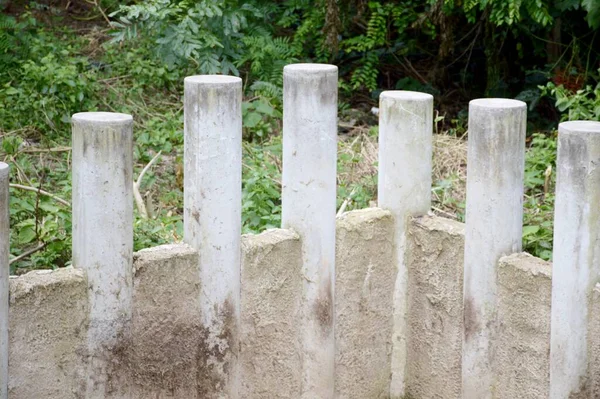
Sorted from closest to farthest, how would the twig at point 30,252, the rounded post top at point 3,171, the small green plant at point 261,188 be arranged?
the rounded post top at point 3,171 → the twig at point 30,252 → the small green plant at point 261,188

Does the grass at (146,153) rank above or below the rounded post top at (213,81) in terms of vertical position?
below

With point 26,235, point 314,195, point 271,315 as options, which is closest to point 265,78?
point 26,235

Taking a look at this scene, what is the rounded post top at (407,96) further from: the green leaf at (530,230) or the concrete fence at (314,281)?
the green leaf at (530,230)

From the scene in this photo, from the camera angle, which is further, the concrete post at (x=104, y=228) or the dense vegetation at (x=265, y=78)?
the dense vegetation at (x=265, y=78)

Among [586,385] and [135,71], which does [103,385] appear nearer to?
[586,385]

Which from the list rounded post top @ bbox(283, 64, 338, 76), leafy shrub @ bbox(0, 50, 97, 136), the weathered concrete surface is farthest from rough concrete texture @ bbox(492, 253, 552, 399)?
leafy shrub @ bbox(0, 50, 97, 136)

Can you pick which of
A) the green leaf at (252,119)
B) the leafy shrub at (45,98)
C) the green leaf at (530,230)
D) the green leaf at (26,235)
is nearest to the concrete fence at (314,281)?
the green leaf at (530,230)

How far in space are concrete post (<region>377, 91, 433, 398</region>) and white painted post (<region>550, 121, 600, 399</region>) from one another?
32.4 inches

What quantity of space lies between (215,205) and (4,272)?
91 centimetres

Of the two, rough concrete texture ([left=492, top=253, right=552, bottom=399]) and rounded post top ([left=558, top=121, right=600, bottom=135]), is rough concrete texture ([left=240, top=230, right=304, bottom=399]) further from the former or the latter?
rounded post top ([left=558, top=121, right=600, bottom=135])

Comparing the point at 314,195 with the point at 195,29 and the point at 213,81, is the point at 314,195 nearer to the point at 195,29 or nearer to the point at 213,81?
the point at 213,81

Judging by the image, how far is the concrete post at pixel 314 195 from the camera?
492cm

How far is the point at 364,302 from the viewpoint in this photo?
534cm

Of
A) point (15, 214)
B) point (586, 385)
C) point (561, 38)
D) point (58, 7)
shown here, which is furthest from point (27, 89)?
point (586, 385)
